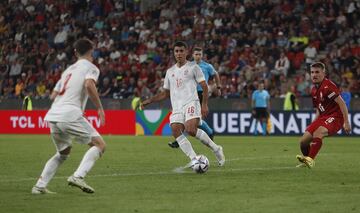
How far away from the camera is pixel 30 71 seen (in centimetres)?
3881

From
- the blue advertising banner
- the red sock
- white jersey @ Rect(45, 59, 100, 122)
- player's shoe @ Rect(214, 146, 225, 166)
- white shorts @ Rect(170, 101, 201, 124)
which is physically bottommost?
the blue advertising banner

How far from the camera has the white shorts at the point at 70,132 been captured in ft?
35.2

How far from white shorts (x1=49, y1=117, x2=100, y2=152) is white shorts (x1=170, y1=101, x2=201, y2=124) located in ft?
12.5

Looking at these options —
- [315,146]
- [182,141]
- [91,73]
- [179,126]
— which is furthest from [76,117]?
[315,146]

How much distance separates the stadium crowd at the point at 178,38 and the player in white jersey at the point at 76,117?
2062 centimetres

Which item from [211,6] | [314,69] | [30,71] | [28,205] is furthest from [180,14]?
[28,205]

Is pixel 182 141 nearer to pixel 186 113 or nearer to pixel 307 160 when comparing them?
pixel 186 113

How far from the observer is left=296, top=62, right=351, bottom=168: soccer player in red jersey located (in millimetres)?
14793

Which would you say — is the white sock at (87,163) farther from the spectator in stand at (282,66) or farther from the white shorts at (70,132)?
the spectator in stand at (282,66)

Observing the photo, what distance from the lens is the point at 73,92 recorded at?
10.8 meters

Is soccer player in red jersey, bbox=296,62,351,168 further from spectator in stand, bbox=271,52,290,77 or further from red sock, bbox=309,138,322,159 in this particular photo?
spectator in stand, bbox=271,52,290,77

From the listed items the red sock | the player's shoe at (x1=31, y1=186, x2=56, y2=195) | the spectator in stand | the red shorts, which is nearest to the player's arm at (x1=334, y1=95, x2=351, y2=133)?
the red shorts

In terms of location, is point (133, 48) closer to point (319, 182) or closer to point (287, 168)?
point (287, 168)

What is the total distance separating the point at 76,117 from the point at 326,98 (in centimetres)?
584
